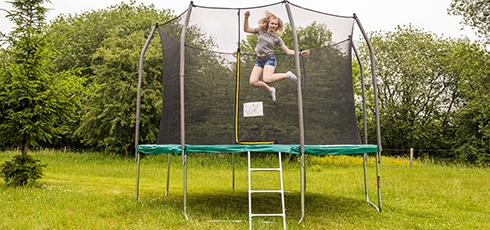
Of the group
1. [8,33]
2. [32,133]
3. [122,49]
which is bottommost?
[32,133]

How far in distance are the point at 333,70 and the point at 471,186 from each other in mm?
3788

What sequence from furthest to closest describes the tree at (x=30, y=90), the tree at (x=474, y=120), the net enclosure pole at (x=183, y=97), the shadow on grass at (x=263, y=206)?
the tree at (x=474, y=120)
the tree at (x=30, y=90)
the shadow on grass at (x=263, y=206)
the net enclosure pole at (x=183, y=97)

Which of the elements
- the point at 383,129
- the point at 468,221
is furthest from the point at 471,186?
the point at 383,129

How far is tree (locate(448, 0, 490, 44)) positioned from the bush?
36.5 ft

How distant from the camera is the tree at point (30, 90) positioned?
266 inches

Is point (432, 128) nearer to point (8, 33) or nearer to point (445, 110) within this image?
point (445, 110)

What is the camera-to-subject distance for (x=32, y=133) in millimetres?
6773

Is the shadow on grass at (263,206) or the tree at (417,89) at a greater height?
the tree at (417,89)

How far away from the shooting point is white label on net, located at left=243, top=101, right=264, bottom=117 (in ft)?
18.5

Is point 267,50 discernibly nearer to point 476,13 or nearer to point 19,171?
point 19,171

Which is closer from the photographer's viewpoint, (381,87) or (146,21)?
(146,21)

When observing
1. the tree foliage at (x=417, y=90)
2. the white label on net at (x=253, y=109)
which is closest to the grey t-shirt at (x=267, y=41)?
the white label on net at (x=253, y=109)

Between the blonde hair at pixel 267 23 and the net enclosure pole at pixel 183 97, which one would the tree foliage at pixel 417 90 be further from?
the net enclosure pole at pixel 183 97

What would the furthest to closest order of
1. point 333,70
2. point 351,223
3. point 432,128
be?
point 432,128 < point 333,70 < point 351,223
